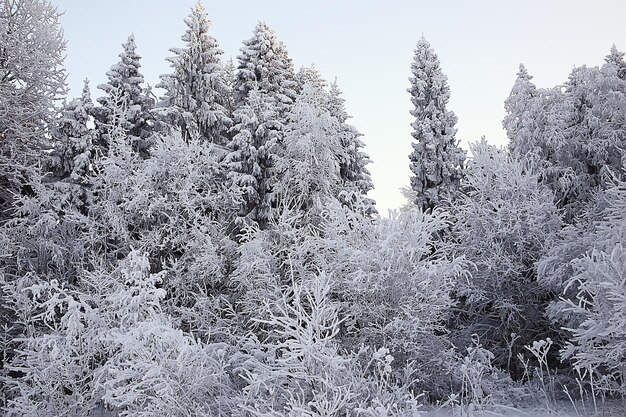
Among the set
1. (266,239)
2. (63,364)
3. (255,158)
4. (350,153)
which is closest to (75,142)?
(255,158)

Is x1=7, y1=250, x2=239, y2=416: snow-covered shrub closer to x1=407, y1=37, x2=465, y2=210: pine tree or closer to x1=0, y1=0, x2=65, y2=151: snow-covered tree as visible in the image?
x1=0, y1=0, x2=65, y2=151: snow-covered tree

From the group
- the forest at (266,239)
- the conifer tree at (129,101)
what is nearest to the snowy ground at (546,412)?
the forest at (266,239)

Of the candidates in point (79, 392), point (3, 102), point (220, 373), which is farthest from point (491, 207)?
point (3, 102)

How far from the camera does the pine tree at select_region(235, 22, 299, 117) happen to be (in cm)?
2236

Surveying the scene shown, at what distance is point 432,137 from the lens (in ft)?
76.8

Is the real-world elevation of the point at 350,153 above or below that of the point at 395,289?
above

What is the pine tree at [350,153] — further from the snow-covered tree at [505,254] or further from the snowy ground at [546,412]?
the snowy ground at [546,412]

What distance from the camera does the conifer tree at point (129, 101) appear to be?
20.1 metres

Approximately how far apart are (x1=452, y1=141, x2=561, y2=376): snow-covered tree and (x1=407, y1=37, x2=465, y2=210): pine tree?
4.19m

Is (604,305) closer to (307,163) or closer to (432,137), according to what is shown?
(307,163)

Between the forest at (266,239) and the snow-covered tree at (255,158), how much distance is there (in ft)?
0.28

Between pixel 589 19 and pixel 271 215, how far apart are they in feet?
50.5

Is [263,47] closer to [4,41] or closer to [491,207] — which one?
[4,41]

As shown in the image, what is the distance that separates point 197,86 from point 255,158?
214 inches
